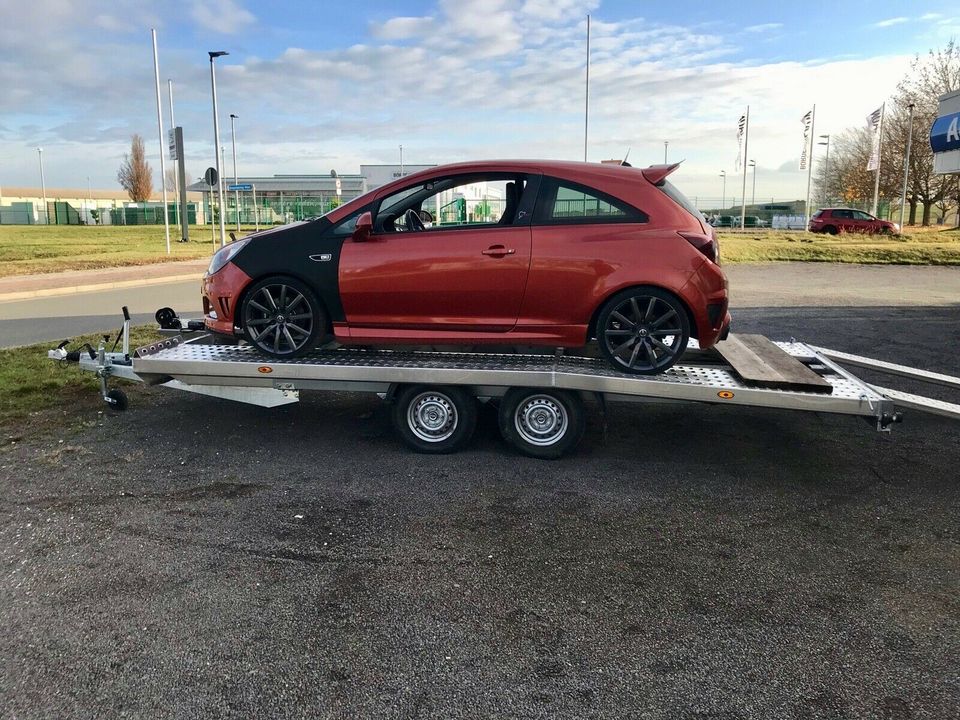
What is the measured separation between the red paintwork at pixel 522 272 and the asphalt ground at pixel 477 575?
948 millimetres

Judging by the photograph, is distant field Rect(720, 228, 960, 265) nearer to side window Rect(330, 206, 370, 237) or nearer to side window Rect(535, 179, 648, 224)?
side window Rect(535, 179, 648, 224)

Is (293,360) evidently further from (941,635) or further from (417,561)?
(941,635)

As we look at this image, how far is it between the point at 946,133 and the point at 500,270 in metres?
15.2

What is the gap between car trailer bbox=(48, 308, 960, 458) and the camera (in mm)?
5133

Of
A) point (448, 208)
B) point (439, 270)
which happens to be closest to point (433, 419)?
point (439, 270)

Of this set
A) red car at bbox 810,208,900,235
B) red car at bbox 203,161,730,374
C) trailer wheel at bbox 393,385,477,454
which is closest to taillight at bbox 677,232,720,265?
red car at bbox 203,161,730,374

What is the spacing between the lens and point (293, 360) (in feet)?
18.9

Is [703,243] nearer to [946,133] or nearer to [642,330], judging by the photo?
[642,330]

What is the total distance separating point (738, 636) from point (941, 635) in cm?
88

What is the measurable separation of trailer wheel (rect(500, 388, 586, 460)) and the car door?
1.81 ft

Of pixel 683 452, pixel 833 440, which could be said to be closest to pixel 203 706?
pixel 683 452

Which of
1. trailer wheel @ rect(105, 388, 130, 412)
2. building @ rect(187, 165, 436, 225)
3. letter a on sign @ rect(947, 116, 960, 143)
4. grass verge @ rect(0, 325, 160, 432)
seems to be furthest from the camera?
building @ rect(187, 165, 436, 225)

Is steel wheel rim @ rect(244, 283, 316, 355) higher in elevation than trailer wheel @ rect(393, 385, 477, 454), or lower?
higher

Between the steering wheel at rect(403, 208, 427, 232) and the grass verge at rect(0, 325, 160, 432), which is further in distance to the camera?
the grass verge at rect(0, 325, 160, 432)
